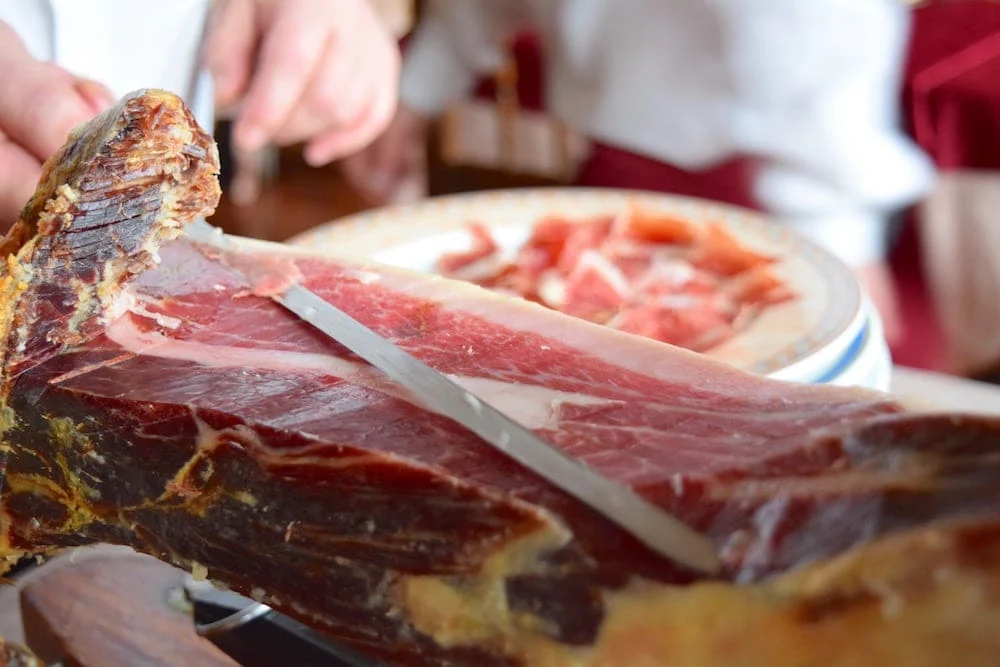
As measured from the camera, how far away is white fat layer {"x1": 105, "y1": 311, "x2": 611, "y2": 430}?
0.49m

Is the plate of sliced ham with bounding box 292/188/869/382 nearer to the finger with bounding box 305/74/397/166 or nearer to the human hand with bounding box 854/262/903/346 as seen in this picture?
the finger with bounding box 305/74/397/166

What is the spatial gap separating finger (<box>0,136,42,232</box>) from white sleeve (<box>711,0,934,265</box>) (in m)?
1.17

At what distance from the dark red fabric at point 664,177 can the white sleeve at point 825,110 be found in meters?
0.05

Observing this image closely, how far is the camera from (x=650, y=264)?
1187 mm

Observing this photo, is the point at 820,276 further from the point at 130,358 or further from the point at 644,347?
the point at 130,358

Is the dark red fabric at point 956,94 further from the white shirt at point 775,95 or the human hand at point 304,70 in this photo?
the human hand at point 304,70

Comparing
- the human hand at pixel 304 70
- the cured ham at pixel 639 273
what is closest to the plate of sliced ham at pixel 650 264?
the cured ham at pixel 639 273

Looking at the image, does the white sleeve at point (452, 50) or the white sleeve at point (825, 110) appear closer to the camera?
the white sleeve at point (825, 110)

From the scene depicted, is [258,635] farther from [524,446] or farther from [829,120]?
[829,120]

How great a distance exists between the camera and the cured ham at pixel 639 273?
101 cm

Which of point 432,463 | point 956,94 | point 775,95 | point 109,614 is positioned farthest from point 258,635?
point 956,94

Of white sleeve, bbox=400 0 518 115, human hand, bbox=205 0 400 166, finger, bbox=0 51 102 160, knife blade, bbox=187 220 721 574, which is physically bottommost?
white sleeve, bbox=400 0 518 115

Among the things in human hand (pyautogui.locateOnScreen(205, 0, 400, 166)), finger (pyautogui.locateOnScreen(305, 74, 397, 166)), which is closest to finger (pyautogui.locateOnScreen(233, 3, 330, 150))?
human hand (pyautogui.locateOnScreen(205, 0, 400, 166))

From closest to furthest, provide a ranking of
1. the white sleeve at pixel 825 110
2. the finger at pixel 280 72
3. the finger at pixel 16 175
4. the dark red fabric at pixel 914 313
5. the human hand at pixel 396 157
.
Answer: the finger at pixel 16 175, the finger at pixel 280 72, the white sleeve at pixel 825 110, the dark red fabric at pixel 914 313, the human hand at pixel 396 157
